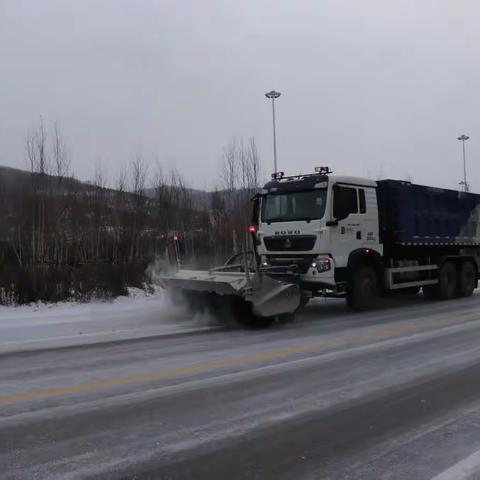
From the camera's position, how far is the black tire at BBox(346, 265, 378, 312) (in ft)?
45.0

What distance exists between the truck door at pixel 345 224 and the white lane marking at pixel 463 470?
8.60 meters

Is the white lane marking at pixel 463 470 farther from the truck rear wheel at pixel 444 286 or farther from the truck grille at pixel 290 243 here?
the truck rear wheel at pixel 444 286

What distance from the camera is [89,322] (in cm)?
1239

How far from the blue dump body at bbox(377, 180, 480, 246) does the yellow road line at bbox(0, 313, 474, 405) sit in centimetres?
317

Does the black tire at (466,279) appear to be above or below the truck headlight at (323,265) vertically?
below

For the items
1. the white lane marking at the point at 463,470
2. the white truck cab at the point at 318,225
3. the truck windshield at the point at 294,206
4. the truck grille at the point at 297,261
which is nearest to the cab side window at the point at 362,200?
the white truck cab at the point at 318,225

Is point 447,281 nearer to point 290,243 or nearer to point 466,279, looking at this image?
point 466,279

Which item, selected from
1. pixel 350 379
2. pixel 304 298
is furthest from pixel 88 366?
pixel 304 298

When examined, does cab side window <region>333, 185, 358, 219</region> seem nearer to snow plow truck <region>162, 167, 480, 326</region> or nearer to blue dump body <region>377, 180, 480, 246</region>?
snow plow truck <region>162, 167, 480, 326</region>

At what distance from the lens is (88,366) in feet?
26.1

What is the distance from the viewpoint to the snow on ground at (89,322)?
1044 centimetres

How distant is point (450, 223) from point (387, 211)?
330 centimetres

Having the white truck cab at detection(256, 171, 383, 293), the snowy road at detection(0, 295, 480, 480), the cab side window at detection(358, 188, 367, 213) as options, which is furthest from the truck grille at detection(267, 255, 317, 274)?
the snowy road at detection(0, 295, 480, 480)

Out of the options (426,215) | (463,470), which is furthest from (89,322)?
(463,470)
